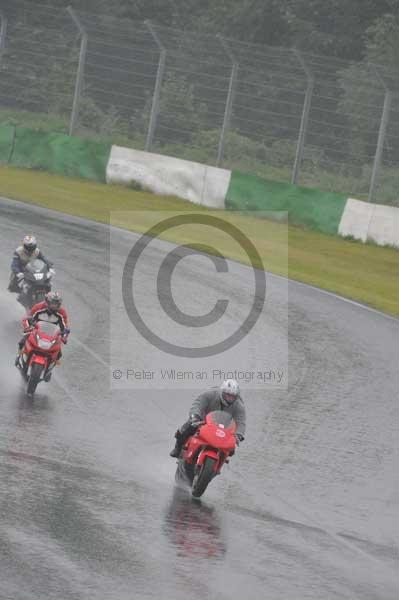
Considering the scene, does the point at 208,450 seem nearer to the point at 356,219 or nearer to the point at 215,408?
the point at 215,408

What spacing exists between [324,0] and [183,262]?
38.0 m

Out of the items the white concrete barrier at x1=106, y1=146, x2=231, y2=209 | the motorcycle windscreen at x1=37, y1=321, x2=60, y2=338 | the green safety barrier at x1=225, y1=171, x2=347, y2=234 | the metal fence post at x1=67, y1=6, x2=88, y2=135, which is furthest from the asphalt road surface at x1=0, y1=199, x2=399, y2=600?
the metal fence post at x1=67, y1=6, x2=88, y2=135

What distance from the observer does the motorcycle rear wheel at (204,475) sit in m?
11.2

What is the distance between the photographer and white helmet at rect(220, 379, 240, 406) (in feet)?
38.7

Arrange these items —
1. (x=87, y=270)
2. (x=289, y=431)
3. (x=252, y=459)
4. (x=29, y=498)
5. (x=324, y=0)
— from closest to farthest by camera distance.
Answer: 1. (x=29, y=498)
2. (x=252, y=459)
3. (x=289, y=431)
4. (x=87, y=270)
5. (x=324, y=0)

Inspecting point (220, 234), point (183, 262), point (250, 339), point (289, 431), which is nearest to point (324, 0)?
point (220, 234)

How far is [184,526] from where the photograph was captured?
10.3 meters

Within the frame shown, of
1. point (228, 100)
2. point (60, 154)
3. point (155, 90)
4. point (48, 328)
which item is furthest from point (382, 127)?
point (48, 328)

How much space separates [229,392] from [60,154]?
27.9 m

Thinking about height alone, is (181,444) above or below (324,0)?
below

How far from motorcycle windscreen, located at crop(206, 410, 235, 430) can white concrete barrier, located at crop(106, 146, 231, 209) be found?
23253 mm

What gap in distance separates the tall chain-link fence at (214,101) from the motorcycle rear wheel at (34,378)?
1867 centimetres

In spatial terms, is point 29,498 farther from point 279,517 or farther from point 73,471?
point 279,517

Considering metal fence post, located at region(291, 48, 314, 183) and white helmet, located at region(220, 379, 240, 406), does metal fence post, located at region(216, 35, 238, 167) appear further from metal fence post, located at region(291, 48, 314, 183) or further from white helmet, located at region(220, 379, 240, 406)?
white helmet, located at region(220, 379, 240, 406)
